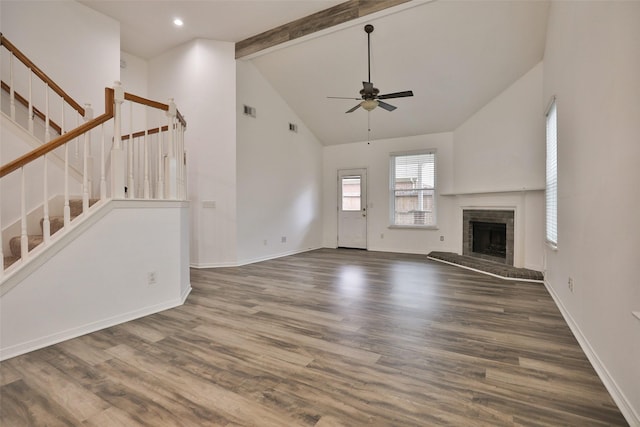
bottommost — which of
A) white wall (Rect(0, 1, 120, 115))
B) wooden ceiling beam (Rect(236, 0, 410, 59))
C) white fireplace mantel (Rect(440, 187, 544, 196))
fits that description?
white fireplace mantel (Rect(440, 187, 544, 196))

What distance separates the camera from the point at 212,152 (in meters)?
5.62

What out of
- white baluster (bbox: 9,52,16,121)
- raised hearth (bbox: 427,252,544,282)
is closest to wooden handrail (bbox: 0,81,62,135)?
white baluster (bbox: 9,52,16,121)

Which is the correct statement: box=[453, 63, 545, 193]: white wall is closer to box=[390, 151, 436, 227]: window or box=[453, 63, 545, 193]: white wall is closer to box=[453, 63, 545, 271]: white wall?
box=[453, 63, 545, 271]: white wall

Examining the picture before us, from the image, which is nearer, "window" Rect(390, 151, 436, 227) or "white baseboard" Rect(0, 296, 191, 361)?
"white baseboard" Rect(0, 296, 191, 361)

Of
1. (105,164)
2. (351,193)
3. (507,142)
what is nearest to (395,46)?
(507,142)

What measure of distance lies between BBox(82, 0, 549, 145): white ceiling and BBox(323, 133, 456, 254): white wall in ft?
2.33

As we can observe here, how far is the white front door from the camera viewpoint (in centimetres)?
808

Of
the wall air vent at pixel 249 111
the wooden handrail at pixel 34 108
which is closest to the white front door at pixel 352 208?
the wall air vent at pixel 249 111

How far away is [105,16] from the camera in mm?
4961

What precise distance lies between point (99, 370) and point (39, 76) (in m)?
3.82

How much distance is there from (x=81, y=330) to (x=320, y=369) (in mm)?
2138

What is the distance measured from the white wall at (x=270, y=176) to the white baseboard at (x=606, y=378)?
487cm

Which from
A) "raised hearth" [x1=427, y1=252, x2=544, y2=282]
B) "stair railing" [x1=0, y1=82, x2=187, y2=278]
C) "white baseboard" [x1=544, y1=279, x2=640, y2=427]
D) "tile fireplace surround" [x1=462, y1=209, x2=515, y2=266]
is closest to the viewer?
"white baseboard" [x1=544, y1=279, x2=640, y2=427]

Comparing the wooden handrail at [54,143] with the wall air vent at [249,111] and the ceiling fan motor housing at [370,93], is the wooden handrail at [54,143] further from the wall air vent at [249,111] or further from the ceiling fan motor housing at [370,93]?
the wall air vent at [249,111]
